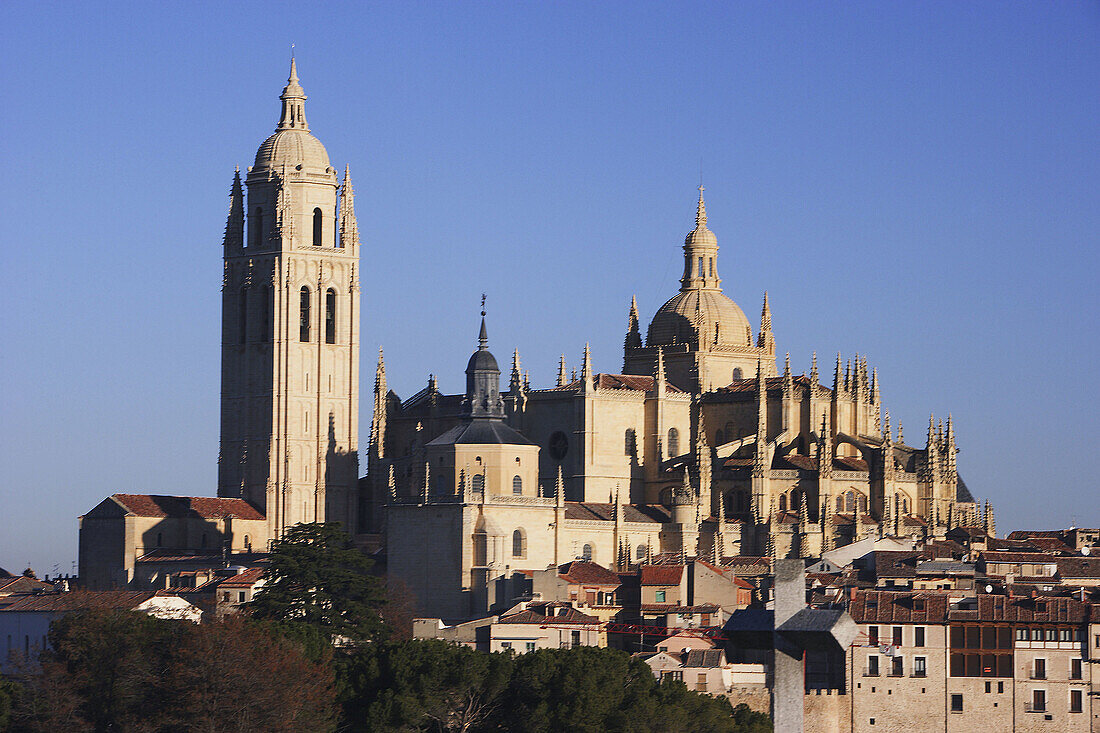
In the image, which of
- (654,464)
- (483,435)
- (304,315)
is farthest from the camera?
(304,315)

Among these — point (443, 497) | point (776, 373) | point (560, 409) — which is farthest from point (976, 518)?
point (443, 497)

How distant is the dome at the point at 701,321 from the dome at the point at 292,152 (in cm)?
1624

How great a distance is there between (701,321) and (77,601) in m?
30.6

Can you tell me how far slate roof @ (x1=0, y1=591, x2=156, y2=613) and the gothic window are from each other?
21571 mm

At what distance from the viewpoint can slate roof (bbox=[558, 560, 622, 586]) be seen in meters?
74.1

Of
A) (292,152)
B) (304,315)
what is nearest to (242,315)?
(304,315)

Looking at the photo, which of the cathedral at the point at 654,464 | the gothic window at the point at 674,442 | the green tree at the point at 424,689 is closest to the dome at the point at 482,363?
the cathedral at the point at 654,464

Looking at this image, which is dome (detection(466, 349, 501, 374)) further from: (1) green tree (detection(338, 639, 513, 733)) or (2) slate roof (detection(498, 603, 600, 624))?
(1) green tree (detection(338, 639, 513, 733))

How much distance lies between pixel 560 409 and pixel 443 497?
11.1 m

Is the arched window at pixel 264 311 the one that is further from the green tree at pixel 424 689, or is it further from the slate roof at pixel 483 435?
the green tree at pixel 424 689

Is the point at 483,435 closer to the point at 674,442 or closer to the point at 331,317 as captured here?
the point at 674,442

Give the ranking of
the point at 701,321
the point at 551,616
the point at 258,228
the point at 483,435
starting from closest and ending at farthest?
the point at 551,616, the point at 483,435, the point at 701,321, the point at 258,228

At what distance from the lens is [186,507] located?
93.1 meters

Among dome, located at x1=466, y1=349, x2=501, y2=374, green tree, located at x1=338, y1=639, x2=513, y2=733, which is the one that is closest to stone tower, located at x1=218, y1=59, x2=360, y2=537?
dome, located at x1=466, y1=349, x2=501, y2=374
